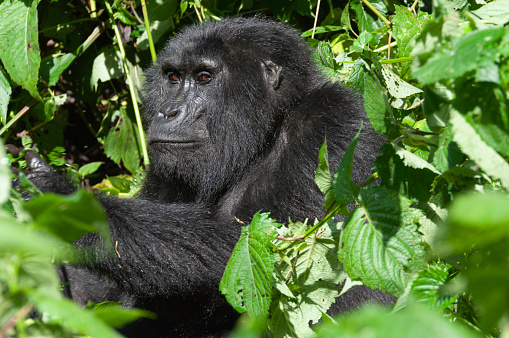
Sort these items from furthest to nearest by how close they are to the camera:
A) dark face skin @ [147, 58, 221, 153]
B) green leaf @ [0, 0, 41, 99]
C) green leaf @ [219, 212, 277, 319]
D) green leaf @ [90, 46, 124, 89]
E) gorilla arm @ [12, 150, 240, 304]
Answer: green leaf @ [90, 46, 124, 89], green leaf @ [0, 0, 41, 99], dark face skin @ [147, 58, 221, 153], gorilla arm @ [12, 150, 240, 304], green leaf @ [219, 212, 277, 319]

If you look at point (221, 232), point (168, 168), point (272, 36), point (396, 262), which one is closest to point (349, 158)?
point (396, 262)

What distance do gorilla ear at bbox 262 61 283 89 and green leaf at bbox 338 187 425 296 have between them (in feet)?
5.25

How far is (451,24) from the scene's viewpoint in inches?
56.1

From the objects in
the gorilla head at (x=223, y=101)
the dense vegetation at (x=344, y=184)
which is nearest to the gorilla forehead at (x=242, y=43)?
the gorilla head at (x=223, y=101)

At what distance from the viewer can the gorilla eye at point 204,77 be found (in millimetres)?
3312

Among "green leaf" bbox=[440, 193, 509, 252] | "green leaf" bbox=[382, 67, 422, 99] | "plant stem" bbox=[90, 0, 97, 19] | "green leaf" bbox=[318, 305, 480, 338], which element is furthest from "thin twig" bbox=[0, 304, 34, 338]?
"plant stem" bbox=[90, 0, 97, 19]

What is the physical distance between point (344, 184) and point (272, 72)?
5.27 ft

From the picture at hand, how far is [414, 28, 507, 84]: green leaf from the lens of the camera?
1191 millimetres

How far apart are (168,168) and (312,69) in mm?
1059

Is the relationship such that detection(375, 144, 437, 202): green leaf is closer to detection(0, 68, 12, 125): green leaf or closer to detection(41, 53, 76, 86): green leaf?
detection(0, 68, 12, 125): green leaf

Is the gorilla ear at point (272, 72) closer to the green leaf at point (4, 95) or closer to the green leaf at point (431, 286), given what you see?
the green leaf at point (431, 286)

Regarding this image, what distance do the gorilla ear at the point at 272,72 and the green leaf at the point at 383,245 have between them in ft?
5.25

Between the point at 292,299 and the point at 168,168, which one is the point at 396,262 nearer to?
the point at 292,299

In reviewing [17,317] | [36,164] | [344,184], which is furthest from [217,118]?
[17,317]
